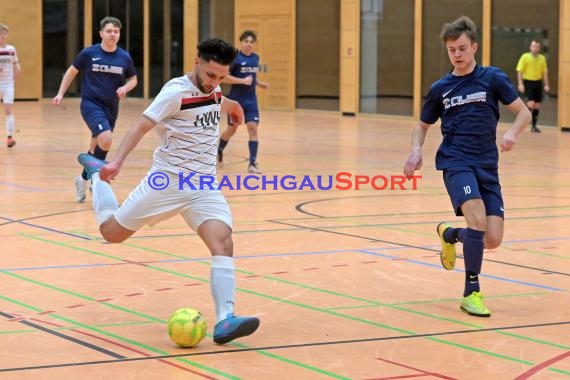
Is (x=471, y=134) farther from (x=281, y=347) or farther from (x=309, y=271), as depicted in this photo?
(x=281, y=347)

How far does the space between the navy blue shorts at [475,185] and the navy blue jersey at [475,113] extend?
5 cm

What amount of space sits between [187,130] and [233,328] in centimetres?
126

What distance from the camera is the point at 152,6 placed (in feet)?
131

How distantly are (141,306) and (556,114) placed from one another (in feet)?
68.8

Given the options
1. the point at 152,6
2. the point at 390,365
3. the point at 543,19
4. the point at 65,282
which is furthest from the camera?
the point at 152,6

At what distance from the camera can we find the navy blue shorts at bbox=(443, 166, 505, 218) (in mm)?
7613

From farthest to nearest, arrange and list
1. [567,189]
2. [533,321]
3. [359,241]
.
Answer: [567,189]
[359,241]
[533,321]

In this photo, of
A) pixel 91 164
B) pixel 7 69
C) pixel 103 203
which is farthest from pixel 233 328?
pixel 7 69

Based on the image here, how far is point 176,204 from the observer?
6.88 m

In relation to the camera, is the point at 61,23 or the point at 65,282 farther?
the point at 61,23

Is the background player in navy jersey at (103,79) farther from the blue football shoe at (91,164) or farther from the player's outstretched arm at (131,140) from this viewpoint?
the player's outstretched arm at (131,140)

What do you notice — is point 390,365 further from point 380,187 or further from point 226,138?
point 226,138

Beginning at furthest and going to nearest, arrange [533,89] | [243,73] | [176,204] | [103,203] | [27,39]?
[27,39]
[533,89]
[243,73]
[103,203]
[176,204]

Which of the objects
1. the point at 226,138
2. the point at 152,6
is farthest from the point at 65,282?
the point at 152,6
